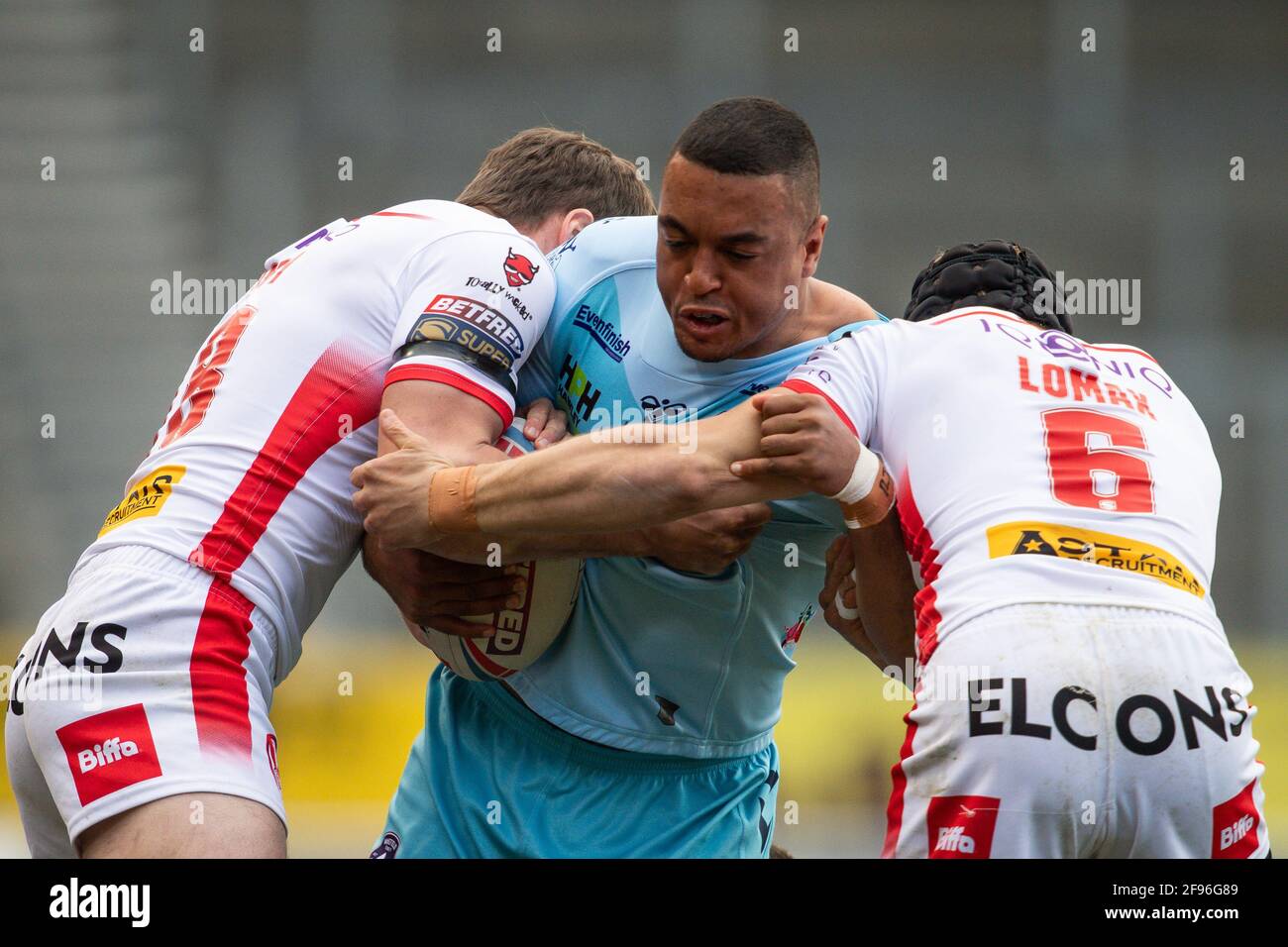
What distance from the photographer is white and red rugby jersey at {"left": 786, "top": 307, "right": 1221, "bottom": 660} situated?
281cm

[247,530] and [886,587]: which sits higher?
[247,530]

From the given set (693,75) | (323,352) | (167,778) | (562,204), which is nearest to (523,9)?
(693,75)

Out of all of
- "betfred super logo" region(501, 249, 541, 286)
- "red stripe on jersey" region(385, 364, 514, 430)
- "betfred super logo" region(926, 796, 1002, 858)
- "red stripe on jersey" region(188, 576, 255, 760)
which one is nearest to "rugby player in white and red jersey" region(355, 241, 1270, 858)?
"betfred super logo" region(926, 796, 1002, 858)

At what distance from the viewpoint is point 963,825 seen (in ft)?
8.96

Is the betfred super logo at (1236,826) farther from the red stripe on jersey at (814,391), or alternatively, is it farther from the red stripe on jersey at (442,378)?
the red stripe on jersey at (442,378)

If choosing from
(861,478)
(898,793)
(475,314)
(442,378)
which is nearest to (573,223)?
(475,314)

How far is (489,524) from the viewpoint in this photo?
3131 mm

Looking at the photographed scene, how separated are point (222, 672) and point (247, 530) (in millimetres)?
305

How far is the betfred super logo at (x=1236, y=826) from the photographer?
108 inches

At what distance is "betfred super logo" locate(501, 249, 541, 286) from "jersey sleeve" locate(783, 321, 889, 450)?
72 centimetres

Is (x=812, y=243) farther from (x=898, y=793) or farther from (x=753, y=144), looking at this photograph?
(x=898, y=793)

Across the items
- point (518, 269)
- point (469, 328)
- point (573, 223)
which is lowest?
point (469, 328)

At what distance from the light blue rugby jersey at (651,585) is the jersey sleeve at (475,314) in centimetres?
19

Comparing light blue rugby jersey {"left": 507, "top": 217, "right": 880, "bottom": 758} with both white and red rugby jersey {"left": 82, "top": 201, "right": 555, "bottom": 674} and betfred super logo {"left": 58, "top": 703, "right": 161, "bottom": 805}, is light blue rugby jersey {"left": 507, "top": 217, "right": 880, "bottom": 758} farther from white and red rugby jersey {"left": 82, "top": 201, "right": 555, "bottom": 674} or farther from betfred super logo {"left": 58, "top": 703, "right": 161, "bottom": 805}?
betfred super logo {"left": 58, "top": 703, "right": 161, "bottom": 805}
